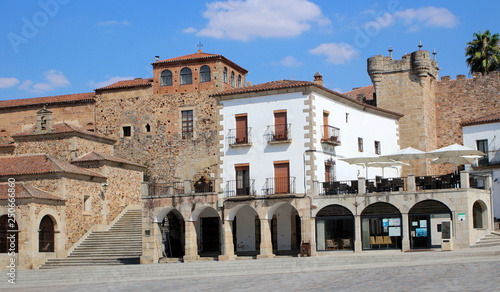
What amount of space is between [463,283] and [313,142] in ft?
53.2

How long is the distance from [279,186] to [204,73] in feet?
49.0

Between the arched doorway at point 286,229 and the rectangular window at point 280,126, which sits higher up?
the rectangular window at point 280,126

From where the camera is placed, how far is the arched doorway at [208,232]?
126 ft

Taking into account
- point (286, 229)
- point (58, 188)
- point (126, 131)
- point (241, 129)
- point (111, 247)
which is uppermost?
point (126, 131)

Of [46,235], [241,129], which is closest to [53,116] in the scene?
[46,235]

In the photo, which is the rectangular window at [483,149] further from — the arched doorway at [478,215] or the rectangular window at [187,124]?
the rectangular window at [187,124]

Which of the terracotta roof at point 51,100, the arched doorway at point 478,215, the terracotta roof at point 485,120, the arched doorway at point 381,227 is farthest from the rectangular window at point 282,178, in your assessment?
the terracotta roof at point 51,100

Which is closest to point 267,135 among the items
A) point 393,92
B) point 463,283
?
point 393,92

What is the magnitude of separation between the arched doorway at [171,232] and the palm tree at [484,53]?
23.7 m

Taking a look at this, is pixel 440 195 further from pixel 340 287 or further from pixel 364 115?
pixel 340 287

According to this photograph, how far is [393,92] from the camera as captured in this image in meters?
47.0

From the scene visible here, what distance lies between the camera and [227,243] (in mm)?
35312

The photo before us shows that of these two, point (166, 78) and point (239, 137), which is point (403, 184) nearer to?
point (239, 137)

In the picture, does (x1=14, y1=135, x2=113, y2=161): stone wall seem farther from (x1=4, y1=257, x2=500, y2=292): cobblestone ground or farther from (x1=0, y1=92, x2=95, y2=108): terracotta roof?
(x1=4, y1=257, x2=500, y2=292): cobblestone ground
